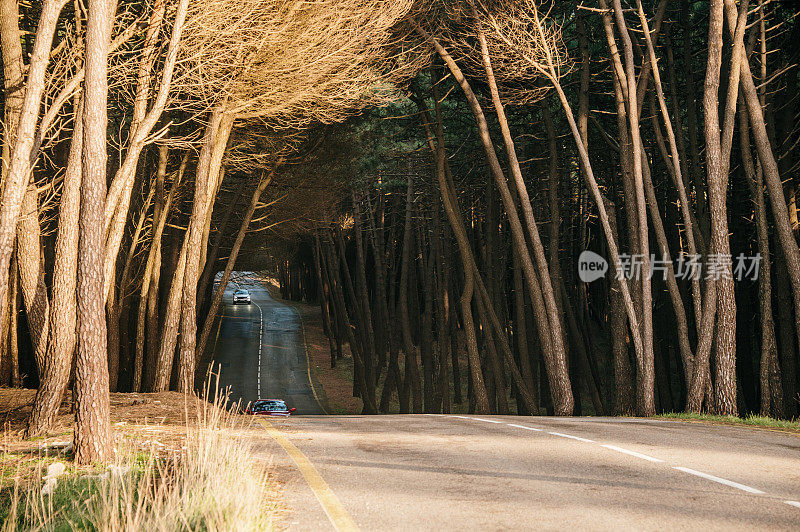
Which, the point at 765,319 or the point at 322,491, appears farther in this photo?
the point at 765,319

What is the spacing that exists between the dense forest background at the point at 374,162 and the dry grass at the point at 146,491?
909 mm

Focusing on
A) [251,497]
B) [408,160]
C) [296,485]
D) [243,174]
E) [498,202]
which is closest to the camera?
[251,497]

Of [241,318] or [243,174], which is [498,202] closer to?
[243,174]

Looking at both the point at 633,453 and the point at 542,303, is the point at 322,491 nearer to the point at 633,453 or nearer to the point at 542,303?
the point at 633,453

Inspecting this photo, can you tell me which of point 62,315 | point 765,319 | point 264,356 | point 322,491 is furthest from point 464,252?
point 264,356

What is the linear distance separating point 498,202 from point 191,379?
17.9 meters

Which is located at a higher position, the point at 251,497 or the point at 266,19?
the point at 266,19

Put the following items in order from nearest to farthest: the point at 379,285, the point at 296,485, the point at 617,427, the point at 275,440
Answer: the point at 296,485, the point at 275,440, the point at 617,427, the point at 379,285

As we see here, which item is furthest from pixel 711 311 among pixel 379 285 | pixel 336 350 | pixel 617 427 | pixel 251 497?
pixel 336 350

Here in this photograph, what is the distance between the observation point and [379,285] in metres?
35.2

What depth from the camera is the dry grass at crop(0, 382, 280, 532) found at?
532cm

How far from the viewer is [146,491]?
5.47m

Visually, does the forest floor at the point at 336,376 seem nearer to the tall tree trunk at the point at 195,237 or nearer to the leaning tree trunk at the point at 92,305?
the tall tree trunk at the point at 195,237

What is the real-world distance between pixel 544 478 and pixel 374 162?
1920 cm
